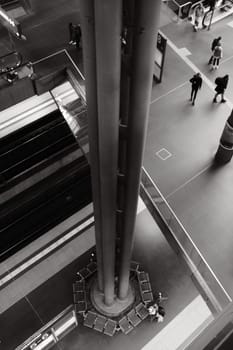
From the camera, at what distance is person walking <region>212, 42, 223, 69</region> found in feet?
45.5

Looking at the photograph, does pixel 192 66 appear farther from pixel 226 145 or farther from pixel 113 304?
pixel 113 304

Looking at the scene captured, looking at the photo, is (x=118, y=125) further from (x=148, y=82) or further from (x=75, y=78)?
(x=75, y=78)

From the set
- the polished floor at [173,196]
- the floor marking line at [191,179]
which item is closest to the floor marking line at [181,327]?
the polished floor at [173,196]

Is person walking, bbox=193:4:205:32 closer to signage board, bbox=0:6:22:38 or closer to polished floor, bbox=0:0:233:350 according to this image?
polished floor, bbox=0:0:233:350

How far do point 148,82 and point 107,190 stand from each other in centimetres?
250

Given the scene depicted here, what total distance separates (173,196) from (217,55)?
615 centimetres

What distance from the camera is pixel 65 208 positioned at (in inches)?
600

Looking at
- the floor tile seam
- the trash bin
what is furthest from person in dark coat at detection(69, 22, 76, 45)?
the trash bin

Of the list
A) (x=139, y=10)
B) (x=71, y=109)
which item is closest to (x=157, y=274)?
(x=71, y=109)

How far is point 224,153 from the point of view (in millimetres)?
11516

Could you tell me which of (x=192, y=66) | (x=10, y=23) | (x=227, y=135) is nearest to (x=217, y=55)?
(x=192, y=66)

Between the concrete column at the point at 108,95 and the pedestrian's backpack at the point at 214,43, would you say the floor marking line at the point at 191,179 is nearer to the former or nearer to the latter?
the concrete column at the point at 108,95

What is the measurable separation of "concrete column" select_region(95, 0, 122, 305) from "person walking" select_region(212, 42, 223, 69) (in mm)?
8932

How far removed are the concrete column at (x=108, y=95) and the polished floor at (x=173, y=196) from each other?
3.77m
